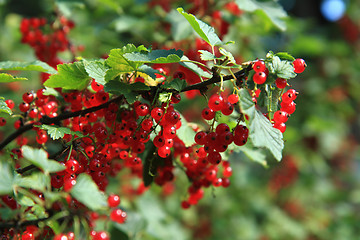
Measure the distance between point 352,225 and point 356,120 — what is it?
226 cm

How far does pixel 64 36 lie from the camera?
2.84 m

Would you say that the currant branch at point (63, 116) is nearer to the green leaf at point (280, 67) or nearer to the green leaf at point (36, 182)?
the green leaf at point (36, 182)

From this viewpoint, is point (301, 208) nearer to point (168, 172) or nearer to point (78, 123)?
point (168, 172)

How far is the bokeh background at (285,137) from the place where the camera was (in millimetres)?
3434

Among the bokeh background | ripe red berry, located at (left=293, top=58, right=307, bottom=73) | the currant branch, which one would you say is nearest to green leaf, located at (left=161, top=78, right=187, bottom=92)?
the currant branch

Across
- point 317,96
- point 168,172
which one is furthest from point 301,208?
point 168,172

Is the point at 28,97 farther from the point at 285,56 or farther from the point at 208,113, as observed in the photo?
the point at 285,56

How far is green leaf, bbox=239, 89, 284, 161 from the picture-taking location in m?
1.19

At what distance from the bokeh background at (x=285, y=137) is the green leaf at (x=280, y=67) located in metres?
1.78

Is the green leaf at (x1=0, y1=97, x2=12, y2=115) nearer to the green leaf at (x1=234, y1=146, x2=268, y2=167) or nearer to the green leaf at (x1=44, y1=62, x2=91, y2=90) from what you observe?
the green leaf at (x1=44, y1=62, x2=91, y2=90)

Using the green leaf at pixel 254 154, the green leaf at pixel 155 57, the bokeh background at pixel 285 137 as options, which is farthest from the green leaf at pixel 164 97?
the bokeh background at pixel 285 137

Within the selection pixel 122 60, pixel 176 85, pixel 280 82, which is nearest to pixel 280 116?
pixel 280 82

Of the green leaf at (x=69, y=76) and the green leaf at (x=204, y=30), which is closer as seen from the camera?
the green leaf at (x=204, y=30)

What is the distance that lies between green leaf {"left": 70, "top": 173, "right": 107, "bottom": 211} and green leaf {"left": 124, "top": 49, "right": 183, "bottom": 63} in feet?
1.70
